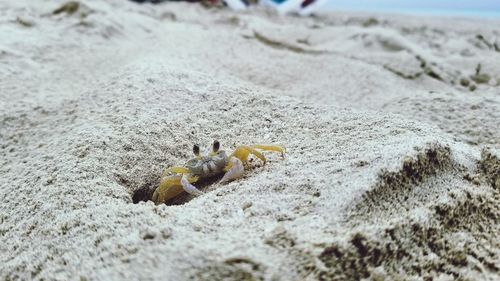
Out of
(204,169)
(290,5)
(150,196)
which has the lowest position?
(150,196)

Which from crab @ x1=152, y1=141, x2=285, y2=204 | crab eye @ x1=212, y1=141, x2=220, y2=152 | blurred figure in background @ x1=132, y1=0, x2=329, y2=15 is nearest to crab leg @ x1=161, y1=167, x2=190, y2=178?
crab @ x1=152, y1=141, x2=285, y2=204

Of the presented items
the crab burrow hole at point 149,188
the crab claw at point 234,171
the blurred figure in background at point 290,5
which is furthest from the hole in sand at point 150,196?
the blurred figure in background at point 290,5

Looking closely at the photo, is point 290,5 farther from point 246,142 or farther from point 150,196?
point 150,196

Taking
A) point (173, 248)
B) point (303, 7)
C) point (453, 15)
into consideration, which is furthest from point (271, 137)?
point (453, 15)

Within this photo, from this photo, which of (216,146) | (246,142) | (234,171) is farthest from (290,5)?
(234,171)

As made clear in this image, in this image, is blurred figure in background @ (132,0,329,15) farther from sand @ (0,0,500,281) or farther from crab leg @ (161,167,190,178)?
crab leg @ (161,167,190,178)

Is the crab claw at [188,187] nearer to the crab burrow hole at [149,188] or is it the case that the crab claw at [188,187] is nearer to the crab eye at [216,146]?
the crab burrow hole at [149,188]

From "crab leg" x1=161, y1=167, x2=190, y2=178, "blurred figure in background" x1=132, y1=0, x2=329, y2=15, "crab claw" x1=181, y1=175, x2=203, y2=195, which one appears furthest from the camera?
"blurred figure in background" x1=132, y1=0, x2=329, y2=15
